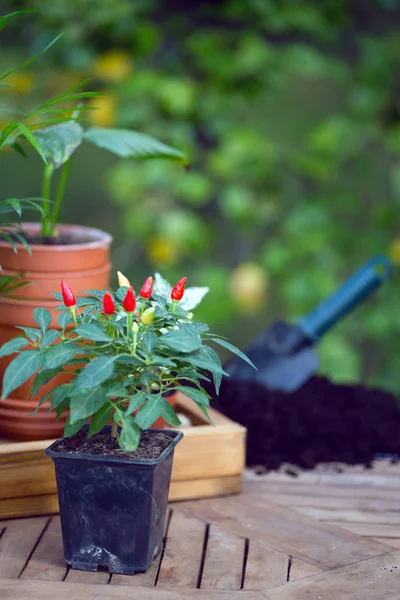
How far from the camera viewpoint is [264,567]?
1.15 meters

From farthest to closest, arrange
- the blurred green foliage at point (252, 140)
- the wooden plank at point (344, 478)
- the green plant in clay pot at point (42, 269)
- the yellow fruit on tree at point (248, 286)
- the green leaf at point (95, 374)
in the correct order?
1. the yellow fruit on tree at point (248, 286)
2. the blurred green foliage at point (252, 140)
3. the wooden plank at point (344, 478)
4. the green plant in clay pot at point (42, 269)
5. the green leaf at point (95, 374)

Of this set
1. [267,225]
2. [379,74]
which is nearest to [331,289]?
[267,225]

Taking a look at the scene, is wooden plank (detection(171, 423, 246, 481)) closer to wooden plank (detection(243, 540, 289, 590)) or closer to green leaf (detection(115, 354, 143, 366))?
wooden plank (detection(243, 540, 289, 590))

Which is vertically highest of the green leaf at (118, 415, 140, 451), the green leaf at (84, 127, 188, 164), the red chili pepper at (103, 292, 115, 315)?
the green leaf at (84, 127, 188, 164)

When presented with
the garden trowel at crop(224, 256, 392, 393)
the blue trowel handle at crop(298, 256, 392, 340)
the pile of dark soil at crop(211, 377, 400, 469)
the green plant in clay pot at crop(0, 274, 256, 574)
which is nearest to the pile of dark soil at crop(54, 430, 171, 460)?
the green plant in clay pot at crop(0, 274, 256, 574)

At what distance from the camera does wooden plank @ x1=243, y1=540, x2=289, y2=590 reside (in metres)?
1.10

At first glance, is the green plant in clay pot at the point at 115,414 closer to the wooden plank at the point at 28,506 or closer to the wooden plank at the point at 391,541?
the wooden plank at the point at 28,506

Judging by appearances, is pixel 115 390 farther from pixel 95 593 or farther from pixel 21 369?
pixel 95 593

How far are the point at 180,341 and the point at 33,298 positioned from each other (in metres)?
0.41

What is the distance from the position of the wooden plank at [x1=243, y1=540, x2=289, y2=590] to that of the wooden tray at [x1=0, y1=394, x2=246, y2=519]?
0.63 ft

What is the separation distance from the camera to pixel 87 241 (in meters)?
1.50

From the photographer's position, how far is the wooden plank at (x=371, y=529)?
1.27 m

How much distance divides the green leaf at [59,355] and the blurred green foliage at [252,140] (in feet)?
5.55

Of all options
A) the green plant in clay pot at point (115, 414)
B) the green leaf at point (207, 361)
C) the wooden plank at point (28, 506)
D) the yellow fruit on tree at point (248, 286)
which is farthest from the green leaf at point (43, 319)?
the yellow fruit on tree at point (248, 286)
